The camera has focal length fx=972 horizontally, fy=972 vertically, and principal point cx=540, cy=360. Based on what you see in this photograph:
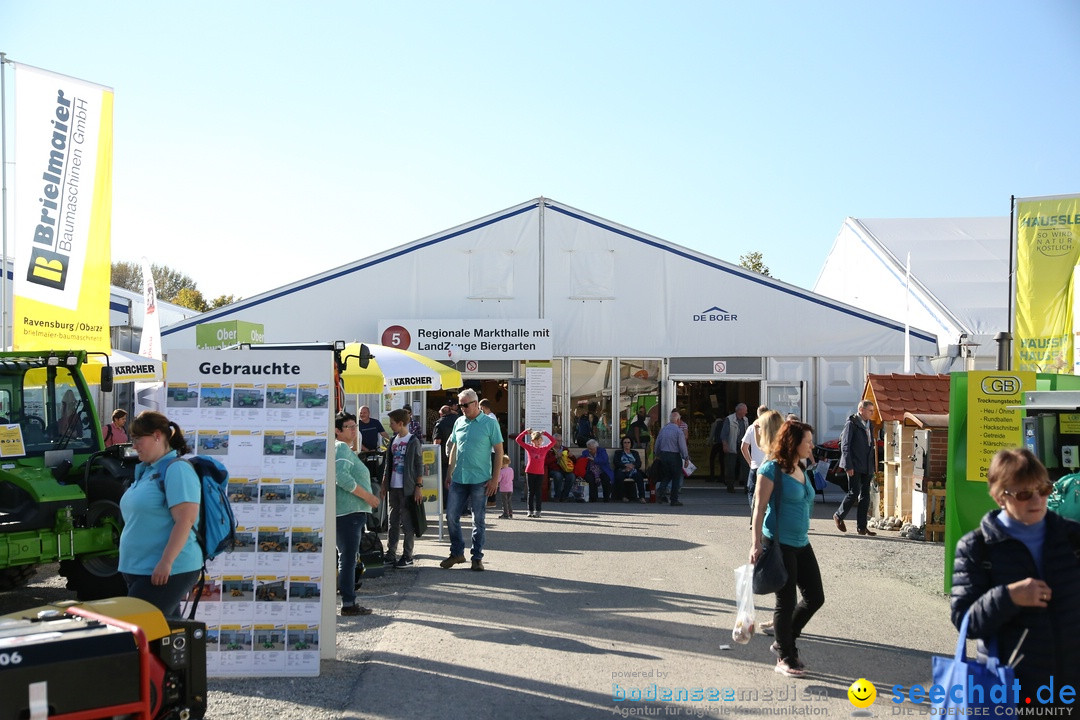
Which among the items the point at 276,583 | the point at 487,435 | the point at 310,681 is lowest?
the point at 310,681

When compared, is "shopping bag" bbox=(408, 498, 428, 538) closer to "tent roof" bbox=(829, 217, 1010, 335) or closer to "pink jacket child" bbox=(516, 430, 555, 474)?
"pink jacket child" bbox=(516, 430, 555, 474)

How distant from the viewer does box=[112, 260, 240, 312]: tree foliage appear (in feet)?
204

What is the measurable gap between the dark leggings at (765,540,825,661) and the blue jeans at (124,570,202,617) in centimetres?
369

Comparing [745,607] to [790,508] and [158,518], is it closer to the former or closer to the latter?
[790,508]

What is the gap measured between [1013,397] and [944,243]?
740 inches

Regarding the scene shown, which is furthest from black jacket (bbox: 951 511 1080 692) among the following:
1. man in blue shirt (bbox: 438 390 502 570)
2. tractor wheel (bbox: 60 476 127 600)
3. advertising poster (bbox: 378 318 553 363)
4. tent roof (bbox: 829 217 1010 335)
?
tent roof (bbox: 829 217 1010 335)

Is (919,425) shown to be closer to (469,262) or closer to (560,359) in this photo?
(560,359)

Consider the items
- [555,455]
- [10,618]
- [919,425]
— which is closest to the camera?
[10,618]

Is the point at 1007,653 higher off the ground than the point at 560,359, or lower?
lower

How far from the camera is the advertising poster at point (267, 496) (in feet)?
21.3

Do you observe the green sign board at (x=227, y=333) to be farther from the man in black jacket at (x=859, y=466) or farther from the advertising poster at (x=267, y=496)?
the advertising poster at (x=267, y=496)

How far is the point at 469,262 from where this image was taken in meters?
21.3

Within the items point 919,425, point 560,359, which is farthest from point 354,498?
point 560,359

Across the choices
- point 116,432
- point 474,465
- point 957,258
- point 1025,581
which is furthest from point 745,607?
point 957,258
